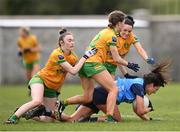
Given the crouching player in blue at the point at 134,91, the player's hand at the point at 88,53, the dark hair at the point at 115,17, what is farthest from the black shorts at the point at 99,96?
the dark hair at the point at 115,17

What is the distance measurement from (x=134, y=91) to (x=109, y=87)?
0.49 m

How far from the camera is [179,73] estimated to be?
32969 millimetres

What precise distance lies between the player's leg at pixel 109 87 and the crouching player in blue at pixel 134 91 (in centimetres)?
35

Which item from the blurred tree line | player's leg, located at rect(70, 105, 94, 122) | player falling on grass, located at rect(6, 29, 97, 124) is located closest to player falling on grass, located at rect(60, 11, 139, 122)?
player's leg, located at rect(70, 105, 94, 122)

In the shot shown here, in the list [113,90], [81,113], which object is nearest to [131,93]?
[113,90]

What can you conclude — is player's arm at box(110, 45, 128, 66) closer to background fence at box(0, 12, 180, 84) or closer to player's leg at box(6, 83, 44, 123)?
player's leg at box(6, 83, 44, 123)

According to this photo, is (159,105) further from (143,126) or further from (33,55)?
(33,55)

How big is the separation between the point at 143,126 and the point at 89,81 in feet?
5.85

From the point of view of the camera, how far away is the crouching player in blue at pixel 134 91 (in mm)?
14844

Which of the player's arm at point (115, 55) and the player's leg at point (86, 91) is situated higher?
the player's arm at point (115, 55)

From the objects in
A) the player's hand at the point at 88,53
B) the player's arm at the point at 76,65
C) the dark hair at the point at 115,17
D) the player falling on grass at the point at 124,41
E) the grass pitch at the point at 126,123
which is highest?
the dark hair at the point at 115,17

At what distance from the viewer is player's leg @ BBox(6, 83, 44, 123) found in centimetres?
1419

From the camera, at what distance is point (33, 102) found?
14.3 meters

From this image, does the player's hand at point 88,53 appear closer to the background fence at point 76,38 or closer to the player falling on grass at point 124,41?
the player falling on grass at point 124,41
